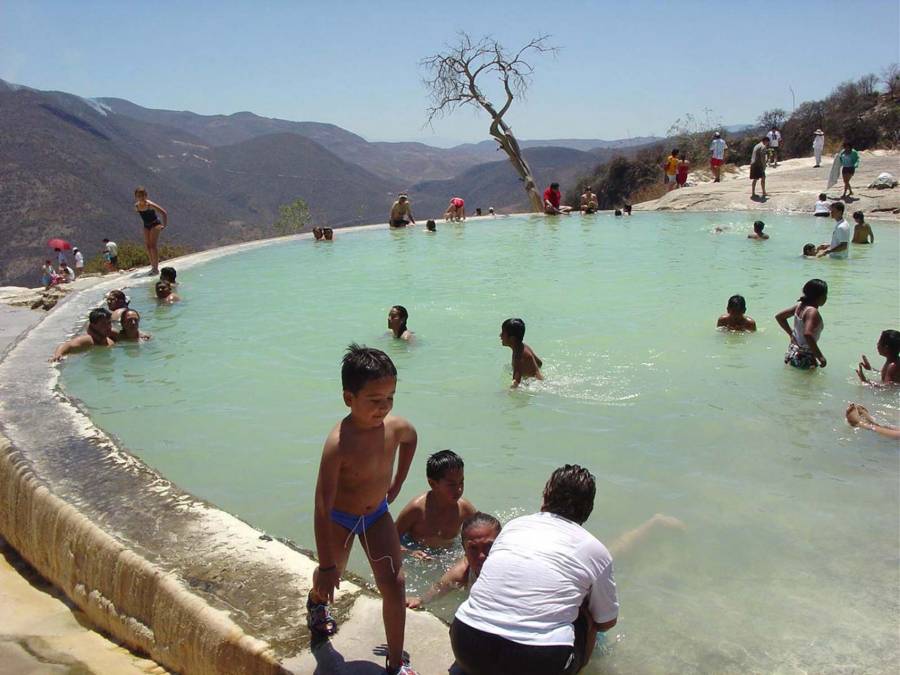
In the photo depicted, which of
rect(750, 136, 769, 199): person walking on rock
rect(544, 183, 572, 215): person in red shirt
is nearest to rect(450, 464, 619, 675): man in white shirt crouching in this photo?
rect(750, 136, 769, 199): person walking on rock

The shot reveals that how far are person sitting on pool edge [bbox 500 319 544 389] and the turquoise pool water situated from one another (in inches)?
6.9

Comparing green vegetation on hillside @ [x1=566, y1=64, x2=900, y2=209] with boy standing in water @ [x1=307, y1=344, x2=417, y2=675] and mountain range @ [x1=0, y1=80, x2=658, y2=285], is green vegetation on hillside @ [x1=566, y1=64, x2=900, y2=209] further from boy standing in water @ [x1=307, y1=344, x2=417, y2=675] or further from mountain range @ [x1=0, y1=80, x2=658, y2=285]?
boy standing in water @ [x1=307, y1=344, x2=417, y2=675]

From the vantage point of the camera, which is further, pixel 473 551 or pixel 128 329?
pixel 128 329

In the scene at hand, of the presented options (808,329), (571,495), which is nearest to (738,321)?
(808,329)

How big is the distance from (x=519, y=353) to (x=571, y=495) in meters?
3.75

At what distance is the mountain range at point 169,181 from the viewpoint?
36.3m

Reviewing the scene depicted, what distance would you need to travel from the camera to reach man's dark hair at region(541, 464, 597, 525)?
8.28 ft

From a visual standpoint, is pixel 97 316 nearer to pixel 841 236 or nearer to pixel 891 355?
pixel 891 355

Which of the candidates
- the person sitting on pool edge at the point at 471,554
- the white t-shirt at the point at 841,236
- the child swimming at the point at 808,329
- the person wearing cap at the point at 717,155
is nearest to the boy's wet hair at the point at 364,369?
the person sitting on pool edge at the point at 471,554

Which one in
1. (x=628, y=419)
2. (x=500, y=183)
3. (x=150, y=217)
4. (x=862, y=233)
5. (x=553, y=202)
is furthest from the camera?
(x=500, y=183)

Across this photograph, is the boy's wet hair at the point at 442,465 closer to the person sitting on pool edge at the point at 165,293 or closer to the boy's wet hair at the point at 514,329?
the boy's wet hair at the point at 514,329

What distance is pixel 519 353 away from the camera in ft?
20.5

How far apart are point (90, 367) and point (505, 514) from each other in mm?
4613

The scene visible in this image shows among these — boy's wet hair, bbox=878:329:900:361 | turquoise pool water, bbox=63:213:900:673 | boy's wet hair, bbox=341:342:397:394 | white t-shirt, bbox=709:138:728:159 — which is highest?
white t-shirt, bbox=709:138:728:159
